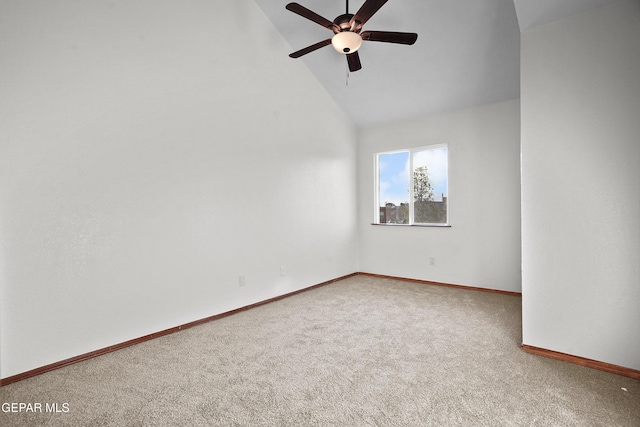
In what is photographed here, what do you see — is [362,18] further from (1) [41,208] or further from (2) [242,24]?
(1) [41,208]

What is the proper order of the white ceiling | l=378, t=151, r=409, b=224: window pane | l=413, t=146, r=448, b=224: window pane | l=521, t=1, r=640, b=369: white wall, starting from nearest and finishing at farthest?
l=521, t=1, r=640, b=369: white wall, the white ceiling, l=413, t=146, r=448, b=224: window pane, l=378, t=151, r=409, b=224: window pane

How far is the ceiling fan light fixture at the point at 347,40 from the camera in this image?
8.62 ft

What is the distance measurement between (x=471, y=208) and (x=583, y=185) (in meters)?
2.09

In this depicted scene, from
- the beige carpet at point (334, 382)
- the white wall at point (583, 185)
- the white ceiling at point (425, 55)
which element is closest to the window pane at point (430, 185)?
the white ceiling at point (425, 55)

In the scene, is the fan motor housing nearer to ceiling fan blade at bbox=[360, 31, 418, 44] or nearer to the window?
ceiling fan blade at bbox=[360, 31, 418, 44]

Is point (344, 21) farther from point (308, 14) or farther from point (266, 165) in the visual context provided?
point (266, 165)

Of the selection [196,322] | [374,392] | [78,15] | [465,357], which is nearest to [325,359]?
[374,392]

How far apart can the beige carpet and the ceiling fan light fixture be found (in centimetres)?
243

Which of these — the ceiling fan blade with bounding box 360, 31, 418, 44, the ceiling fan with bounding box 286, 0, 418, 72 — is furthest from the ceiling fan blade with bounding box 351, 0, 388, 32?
the ceiling fan blade with bounding box 360, 31, 418, 44

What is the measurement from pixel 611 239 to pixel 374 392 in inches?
73.4

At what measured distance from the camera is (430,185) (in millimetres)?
4727

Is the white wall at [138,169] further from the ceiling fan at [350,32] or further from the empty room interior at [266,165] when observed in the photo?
the ceiling fan at [350,32]

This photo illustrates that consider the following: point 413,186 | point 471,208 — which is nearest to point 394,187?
point 413,186

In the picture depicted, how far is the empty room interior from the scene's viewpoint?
214 cm
